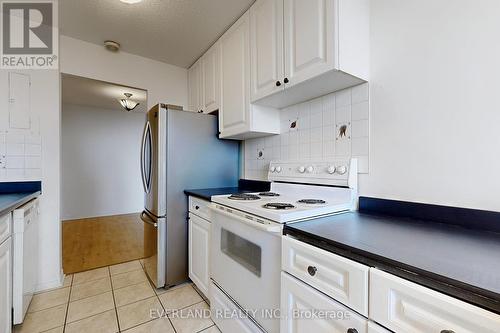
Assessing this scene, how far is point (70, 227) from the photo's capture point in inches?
154

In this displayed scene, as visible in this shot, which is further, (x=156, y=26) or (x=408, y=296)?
(x=156, y=26)

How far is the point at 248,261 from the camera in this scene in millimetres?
1283

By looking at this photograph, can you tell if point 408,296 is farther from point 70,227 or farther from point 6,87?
point 70,227

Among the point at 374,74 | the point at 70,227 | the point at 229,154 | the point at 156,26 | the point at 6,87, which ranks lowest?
the point at 70,227

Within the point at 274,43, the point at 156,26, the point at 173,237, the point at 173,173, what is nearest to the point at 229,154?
the point at 173,173

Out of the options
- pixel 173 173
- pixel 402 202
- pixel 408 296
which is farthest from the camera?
pixel 173 173

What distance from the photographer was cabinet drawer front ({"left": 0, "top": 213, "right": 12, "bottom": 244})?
3.84ft

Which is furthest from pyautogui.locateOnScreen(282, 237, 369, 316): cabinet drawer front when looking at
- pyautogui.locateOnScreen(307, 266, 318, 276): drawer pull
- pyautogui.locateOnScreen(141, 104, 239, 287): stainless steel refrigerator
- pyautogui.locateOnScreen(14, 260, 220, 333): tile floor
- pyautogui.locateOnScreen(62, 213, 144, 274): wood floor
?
pyautogui.locateOnScreen(62, 213, 144, 274): wood floor

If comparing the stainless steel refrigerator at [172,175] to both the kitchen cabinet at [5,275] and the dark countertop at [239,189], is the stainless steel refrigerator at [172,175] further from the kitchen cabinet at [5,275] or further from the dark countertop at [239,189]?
the kitchen cabinet at [5,275]

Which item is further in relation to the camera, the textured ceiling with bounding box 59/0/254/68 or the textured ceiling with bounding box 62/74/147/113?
the textured ceiling with bounding box 62/74/147/113

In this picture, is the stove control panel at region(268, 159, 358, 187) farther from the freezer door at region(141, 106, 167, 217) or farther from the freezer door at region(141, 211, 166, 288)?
the freezer door at region(141, 211, 166, 288)

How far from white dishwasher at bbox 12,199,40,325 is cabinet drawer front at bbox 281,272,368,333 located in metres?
1.59

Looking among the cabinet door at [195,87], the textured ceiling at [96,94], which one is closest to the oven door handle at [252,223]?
the cabinet door at [195,87]

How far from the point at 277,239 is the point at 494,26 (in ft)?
4.11
